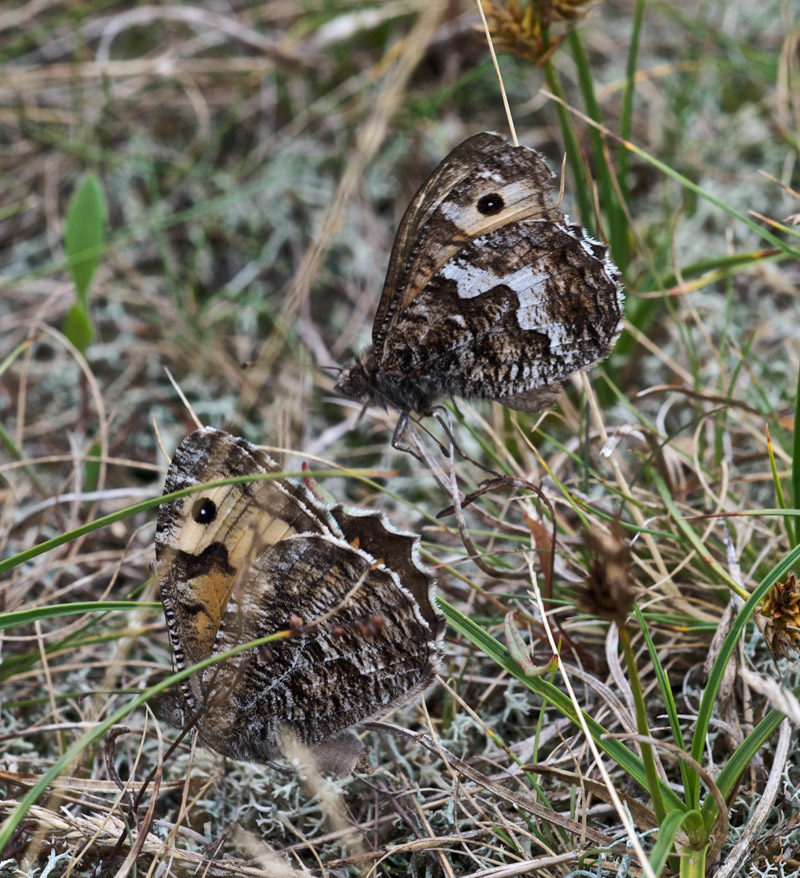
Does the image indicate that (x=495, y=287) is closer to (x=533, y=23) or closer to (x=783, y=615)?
(x=533, y=23)

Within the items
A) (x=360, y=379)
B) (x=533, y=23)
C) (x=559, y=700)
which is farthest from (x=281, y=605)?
(x=533, y=23)

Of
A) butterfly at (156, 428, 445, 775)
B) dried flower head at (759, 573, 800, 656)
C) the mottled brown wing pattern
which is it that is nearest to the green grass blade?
butterfly at (156, 428, 445, 775)

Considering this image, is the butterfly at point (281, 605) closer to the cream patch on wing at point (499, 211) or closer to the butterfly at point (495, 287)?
the butterfly at point (495, 287)

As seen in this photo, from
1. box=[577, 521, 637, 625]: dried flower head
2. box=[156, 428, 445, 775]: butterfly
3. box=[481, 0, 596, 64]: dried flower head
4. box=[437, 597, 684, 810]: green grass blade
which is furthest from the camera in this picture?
box=[481, 0, 596, 64]: dried flower head

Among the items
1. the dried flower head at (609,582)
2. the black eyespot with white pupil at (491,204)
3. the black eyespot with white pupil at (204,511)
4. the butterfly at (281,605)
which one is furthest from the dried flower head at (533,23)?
the dried flower head at (609,582)

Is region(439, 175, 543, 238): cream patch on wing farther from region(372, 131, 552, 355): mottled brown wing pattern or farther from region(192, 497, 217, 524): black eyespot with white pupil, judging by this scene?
region(192, 497, 217, 524): black eyespot with white pupil

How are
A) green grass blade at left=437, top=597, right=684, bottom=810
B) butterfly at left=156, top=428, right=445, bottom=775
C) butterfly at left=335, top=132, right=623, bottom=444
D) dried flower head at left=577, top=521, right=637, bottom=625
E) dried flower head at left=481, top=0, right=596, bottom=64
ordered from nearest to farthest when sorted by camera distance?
dried flower head at left=577, top=521, right=637, bottom=625 → green grass blade at left=437, top=597, right=684, bottom=810 → butterfly at left=156, top=428, right=445, bottom=775 → butterfly at left=335, top=132, right=623, bottom=444 → dried flower head at left=481, top=0, right=596, bottom=64

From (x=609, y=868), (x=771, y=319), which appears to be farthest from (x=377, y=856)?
(x=771, y=319)

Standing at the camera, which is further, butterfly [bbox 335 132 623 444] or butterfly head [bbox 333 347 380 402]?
butterfly head [bbox 333 347 380 402]
